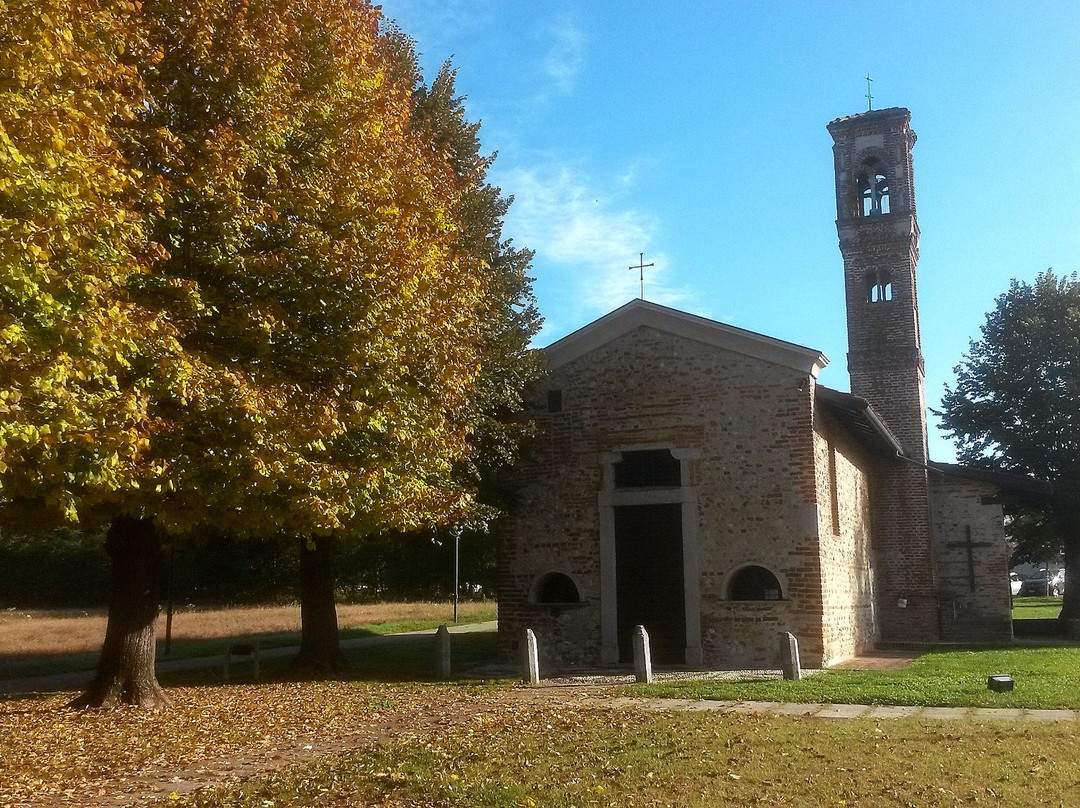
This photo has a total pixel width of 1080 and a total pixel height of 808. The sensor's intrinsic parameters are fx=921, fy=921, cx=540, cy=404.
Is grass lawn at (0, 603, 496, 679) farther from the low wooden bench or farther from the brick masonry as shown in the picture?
the brick masonry

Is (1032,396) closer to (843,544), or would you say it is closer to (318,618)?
(843,544)

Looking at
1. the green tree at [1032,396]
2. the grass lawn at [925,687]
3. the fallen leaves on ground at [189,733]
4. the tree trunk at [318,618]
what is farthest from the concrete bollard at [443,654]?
the green tree at [1032,396]

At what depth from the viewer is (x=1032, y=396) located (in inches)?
1123

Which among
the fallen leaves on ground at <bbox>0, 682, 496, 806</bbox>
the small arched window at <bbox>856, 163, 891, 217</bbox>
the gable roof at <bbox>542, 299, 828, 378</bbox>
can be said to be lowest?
the fallen leaves on ground at <bbox>0, 682, 496, 806</bbox>

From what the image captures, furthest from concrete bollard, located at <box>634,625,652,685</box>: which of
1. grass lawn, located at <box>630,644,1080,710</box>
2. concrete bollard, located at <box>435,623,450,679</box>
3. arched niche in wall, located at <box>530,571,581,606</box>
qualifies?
arched niche in wall, located at <box>530,571,581,606</box>

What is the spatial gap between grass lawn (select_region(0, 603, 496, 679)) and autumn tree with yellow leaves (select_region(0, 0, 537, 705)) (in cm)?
700

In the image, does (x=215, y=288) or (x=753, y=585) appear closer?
(x=215, y=288)

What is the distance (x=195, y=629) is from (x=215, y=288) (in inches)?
826

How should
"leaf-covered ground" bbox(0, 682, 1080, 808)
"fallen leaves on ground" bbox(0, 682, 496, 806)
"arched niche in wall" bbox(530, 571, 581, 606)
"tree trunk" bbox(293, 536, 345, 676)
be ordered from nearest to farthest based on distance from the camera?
1. "leaf-covered ground" bbox(0, 682, 1080, 808)
2. "fallen leaves on ground" bbox(0, 682, 496, 806)
3. "tree trunk" bbox(293, 536, 345, 676)
4. "arched niche in wall" bbox(530, 571, 581, 606)

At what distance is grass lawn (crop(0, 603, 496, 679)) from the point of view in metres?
A: 20.2

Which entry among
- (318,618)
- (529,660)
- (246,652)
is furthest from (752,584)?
(246,652)

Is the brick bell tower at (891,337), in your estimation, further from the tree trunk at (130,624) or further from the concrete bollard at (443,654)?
the tree trunk at (130,624)

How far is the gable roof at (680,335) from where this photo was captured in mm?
16422

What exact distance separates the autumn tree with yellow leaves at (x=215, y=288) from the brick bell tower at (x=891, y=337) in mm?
14981
